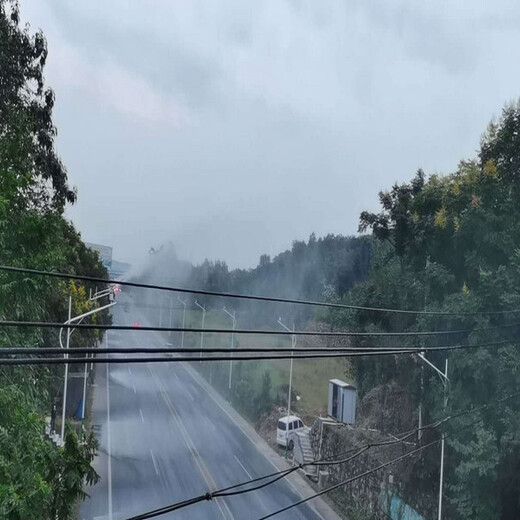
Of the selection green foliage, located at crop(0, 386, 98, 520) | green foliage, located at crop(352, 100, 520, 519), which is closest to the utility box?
green foliage, located at crop(352, 100, 520, 519)

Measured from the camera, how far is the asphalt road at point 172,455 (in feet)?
59.8

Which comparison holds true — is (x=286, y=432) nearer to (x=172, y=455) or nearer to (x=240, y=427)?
(x=240, y=427)

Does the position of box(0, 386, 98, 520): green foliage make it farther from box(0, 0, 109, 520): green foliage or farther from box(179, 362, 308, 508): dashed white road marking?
box(179, 362, 308, 508): dashed white road marking

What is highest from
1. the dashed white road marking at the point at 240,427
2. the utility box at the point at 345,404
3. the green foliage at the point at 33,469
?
the green foliage at the point at 33,469

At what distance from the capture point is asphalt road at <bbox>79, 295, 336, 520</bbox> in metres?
18.2

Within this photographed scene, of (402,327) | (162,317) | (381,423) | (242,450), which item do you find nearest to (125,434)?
(242,450)

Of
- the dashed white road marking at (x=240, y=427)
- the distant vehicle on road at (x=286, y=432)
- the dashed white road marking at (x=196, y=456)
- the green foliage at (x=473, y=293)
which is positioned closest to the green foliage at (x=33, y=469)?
the green foliage at (x=473, y=293)

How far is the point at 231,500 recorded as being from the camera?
63.8ft

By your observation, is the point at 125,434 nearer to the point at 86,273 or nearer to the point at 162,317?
the point at 86,273

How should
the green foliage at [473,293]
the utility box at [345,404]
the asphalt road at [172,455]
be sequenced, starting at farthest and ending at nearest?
the utility box at [345,404] → the asphalt road at [172,455] → the green foliage at [473,293]

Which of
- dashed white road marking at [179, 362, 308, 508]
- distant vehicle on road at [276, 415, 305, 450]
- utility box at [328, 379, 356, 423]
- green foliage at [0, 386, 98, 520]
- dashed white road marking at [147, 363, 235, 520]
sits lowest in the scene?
dashed white road marking at [179, 362, 308, 508]

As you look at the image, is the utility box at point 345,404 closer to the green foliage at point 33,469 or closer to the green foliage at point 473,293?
the green foliage at point 473,293

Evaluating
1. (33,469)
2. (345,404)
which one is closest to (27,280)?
(33,469)

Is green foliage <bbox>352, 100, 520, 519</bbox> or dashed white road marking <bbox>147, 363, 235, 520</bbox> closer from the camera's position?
green foliage <bbox>352, 100, 520, 519</bbox>
